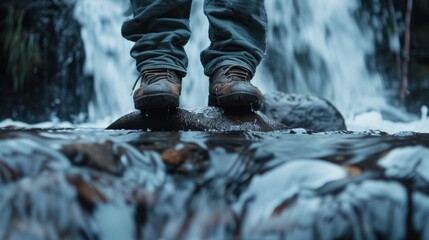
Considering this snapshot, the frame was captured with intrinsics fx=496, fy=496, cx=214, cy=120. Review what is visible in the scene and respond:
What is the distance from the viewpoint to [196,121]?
2.30 metres

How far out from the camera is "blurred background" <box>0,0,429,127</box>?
20.4 ft

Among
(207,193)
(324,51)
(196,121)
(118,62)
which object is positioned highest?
(324,51)

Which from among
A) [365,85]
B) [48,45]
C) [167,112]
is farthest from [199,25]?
[167,112]

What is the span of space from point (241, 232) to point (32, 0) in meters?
6.20

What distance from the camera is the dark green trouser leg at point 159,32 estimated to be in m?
2.18

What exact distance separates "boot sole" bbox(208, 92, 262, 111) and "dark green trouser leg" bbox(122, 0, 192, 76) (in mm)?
239

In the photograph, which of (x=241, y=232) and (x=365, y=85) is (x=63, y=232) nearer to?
(x=241, y=232)

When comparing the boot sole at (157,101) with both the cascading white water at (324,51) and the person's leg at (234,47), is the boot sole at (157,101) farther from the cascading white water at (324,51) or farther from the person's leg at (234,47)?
the cascading white water at (324,51)

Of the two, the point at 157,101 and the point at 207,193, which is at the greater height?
the point at 157,101

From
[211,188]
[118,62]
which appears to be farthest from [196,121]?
[118,62]

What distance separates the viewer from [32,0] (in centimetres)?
650

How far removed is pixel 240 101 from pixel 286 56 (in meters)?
4.81

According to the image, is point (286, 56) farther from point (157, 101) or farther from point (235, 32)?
point (157, 101)

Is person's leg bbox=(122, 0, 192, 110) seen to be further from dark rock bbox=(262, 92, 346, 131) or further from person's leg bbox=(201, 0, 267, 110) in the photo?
dark rock bbox=(262, 92, 346, 131)
